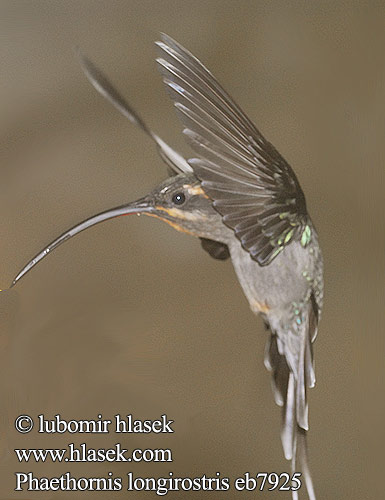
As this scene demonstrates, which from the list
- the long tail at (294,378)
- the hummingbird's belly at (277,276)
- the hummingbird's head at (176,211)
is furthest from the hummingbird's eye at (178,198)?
the long tail at (294,378)

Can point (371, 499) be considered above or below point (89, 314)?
below

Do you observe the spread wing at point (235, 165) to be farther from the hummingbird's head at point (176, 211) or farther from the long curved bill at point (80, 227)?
the long curved bill at point (80, 227)

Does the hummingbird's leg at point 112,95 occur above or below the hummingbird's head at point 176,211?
above

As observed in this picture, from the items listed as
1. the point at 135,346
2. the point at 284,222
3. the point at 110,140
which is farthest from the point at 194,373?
the point at 110,140

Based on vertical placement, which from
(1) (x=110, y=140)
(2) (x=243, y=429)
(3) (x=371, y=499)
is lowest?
(3) (x=371, y=499)

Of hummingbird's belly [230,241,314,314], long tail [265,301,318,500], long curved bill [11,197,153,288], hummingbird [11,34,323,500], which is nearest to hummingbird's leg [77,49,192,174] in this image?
hummingbird [11,34,323,500]

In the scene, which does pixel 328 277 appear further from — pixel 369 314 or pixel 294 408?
pixel 294 408
